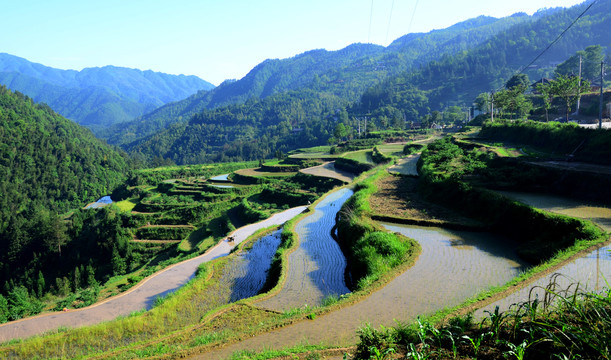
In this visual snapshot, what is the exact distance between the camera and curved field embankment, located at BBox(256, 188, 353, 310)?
10172 mm

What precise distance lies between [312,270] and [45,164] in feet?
284

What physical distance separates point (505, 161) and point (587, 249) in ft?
31.9

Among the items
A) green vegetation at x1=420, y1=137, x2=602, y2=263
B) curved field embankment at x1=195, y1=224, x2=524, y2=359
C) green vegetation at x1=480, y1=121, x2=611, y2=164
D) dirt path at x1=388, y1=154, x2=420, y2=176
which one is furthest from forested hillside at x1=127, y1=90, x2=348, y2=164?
curved field embankment at x1=195, y1=224, x2=524, y2=359

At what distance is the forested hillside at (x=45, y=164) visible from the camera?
220 ft

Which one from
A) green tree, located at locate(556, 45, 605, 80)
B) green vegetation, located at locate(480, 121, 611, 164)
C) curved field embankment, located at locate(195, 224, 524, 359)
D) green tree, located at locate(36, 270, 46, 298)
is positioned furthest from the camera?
green tree, located at locate(556, 45, 605, 80)

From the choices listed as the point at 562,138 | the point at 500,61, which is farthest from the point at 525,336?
the point at 500,61

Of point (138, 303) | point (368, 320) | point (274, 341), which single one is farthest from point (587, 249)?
point (138, 303)

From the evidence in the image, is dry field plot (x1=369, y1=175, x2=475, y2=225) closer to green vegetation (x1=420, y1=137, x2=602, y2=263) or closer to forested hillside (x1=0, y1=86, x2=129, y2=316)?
green vegetation (x1=420, y1=137, x2=602, y2=263)

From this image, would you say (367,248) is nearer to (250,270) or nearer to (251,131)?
(250,270)

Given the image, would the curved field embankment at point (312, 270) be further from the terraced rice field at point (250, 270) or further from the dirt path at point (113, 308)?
the dirt path at point (113, 308)

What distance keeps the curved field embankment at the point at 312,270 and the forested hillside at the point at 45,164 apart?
4597 centimetres

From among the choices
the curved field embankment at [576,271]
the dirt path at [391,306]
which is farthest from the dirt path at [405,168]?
the dirt path at [391,306]

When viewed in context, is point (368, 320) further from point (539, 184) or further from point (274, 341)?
point (539, 184)

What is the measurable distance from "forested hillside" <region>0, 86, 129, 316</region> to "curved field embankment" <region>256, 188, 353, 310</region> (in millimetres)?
45968
